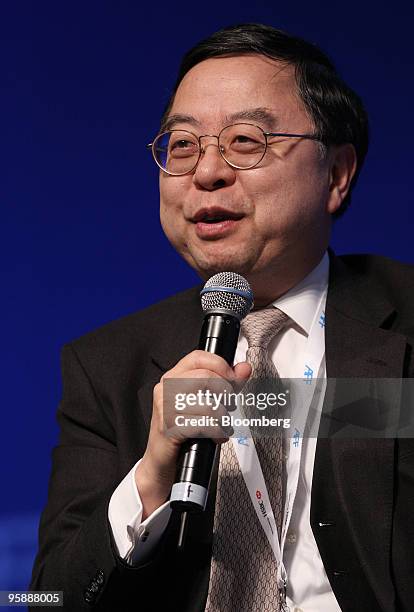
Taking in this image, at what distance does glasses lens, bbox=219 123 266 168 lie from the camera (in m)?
1.54

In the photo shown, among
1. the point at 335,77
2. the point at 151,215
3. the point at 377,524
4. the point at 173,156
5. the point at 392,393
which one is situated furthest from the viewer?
the point at 151,215

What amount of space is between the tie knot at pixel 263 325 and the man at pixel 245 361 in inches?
0.7

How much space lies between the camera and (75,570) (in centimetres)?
141

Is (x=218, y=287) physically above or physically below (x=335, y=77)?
below

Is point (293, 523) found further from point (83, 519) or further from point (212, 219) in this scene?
point (212, 219)

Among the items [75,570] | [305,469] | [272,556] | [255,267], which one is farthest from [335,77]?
[75,570]

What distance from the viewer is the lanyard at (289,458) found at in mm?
1391

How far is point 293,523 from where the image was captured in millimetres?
1460

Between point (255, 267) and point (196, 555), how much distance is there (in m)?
0.53

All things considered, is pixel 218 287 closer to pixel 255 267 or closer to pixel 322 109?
pixel 255 267

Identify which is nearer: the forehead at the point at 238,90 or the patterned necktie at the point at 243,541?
the patterned necktie at the point at 243,541

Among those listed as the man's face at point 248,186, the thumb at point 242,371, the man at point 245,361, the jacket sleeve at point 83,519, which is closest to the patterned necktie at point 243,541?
the man at point 245,361

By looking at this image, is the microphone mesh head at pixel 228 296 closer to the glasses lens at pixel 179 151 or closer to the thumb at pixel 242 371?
the thumb at pixel 242 371

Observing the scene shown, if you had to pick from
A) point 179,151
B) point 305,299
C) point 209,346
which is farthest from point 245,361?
point 179,151
